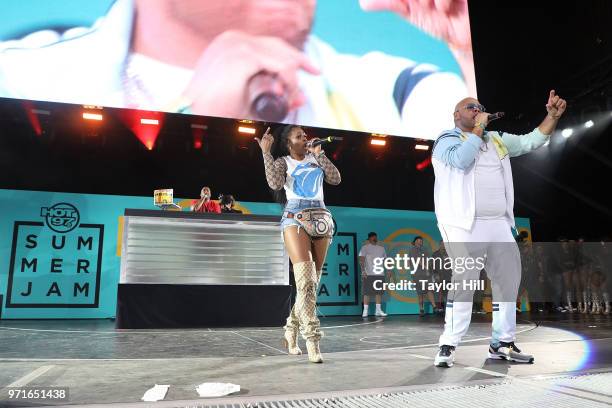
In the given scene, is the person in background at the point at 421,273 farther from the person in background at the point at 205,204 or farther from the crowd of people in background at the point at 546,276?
the person in background at the point at 205,204

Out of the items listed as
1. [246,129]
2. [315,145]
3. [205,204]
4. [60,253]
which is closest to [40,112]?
[60,253]

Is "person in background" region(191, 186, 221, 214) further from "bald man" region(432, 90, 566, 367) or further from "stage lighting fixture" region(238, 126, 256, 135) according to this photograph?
"bald man" region(432, 90, 566, 367)

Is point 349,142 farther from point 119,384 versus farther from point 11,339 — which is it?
point 119,384

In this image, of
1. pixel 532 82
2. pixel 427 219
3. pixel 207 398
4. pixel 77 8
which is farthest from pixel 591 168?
pixel 207 398

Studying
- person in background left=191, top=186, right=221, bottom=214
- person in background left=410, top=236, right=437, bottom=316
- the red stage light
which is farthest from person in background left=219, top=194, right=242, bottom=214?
the red stage light

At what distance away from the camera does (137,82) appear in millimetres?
5617

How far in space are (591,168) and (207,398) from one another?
37.3 ft

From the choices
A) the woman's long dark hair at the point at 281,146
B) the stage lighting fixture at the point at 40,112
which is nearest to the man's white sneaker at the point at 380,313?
the woman's long dark hair at the point at 281,146

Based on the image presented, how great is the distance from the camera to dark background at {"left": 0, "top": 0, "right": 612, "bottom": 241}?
8.08 metres

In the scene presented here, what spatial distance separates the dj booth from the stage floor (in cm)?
111

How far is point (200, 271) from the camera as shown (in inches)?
215

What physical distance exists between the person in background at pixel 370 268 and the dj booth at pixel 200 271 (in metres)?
3.14

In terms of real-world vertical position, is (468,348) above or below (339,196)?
below

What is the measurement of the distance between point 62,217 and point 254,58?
4.42 m
